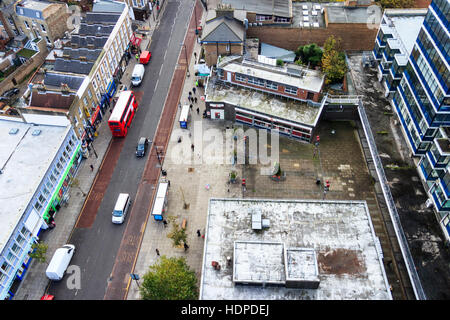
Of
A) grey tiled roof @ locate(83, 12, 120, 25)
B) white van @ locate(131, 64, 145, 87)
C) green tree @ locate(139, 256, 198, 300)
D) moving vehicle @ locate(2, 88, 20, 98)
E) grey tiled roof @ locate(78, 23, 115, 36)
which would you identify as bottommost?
green tree @ locate(139, 256, 198, 300)

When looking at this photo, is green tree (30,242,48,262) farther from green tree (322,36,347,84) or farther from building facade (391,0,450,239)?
green tree (322,36,347,84)

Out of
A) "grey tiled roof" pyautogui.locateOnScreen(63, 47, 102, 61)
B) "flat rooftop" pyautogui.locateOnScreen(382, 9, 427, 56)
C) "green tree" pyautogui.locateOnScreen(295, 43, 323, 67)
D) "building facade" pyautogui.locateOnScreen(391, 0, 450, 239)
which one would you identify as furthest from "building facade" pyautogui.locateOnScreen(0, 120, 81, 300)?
"flat rooftop" pyautogui.locateOnScreen(382, 9, 427, 56)

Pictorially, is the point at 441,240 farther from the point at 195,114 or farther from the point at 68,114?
the point at 68,114

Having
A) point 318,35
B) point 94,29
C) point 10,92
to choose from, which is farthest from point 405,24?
point 10,92

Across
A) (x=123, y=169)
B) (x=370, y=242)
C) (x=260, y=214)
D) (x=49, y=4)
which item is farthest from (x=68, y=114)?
(x=370, y=242)

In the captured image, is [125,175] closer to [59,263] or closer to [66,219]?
[66,219]

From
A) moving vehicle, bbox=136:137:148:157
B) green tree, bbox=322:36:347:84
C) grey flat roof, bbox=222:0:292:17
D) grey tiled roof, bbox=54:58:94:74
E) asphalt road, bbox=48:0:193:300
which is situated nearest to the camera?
asphalt road, bbox=48:0:193:300
